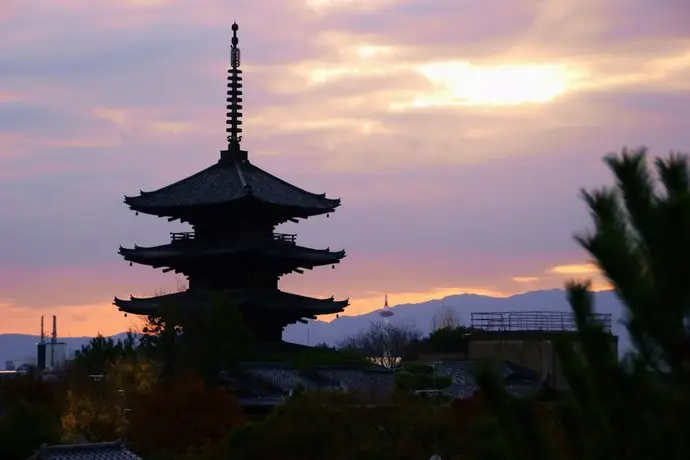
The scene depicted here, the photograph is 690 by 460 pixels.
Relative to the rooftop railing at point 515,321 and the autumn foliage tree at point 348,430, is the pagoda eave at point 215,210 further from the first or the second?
the autumn foliage tree at point 348,430

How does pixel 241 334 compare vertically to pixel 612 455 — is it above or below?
above

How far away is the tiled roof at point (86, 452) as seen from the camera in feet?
102

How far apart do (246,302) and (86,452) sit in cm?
2077

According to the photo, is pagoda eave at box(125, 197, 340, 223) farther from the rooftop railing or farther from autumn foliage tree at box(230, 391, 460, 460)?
autumn foliage tree at box(230, 391, 460, 460)

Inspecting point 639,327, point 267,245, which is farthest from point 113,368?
point 639,327

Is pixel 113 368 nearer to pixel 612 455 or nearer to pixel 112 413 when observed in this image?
pixel 112 413

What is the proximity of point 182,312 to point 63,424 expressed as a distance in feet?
23.4

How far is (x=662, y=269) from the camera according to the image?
12008 millimetres

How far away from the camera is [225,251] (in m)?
53.3

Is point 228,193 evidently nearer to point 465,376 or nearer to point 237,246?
point 237,246

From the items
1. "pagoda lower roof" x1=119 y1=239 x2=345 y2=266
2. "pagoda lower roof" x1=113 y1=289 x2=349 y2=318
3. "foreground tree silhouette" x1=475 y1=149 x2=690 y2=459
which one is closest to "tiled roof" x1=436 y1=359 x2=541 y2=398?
"pagoda lower roof" x1=113 y1=289 x2=349 y2=318

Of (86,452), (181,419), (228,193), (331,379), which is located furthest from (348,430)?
(228,193)

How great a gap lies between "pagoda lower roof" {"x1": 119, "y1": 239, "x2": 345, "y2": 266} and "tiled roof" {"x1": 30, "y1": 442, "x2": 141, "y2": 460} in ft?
68.6

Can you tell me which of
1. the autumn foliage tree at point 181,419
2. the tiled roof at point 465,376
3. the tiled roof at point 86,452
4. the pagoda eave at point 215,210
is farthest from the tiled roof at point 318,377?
the tiled roof at point 86,452
